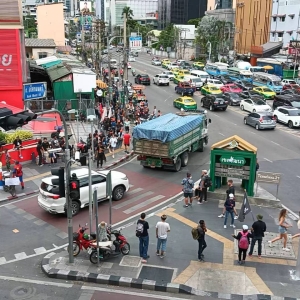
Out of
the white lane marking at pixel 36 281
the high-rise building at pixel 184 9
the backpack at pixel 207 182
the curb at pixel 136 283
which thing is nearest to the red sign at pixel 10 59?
the backpack at pixel 207 182

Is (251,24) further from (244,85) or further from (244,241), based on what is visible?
(244,241)

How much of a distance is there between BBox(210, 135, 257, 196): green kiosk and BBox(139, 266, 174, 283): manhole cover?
674cm

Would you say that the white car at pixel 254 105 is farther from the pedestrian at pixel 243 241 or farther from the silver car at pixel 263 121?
the pedestrian at pixel 243 241

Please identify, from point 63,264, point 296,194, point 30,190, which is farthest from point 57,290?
point 296,194

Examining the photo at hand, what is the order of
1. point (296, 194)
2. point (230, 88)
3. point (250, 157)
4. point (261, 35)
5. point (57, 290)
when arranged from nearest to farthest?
point (57, 290)
point (250, 157)
point (296, 194)
point (230, 88)
point (261, 35)

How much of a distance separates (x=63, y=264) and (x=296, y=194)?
1134 cm

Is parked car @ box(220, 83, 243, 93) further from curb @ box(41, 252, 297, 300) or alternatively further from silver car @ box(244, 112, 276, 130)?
curb @ box(41, 252, 297, 300)

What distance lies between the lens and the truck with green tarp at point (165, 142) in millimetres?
20947

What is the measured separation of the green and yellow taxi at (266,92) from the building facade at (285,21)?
26.0 m

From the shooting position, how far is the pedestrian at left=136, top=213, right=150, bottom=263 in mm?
12570

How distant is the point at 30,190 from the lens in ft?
63.8

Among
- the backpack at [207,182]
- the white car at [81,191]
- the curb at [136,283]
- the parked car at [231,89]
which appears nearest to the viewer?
the curb at [136,283]

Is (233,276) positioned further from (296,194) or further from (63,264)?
(296,194)

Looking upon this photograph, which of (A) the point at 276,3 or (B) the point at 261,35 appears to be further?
(B) the point at 261,35
